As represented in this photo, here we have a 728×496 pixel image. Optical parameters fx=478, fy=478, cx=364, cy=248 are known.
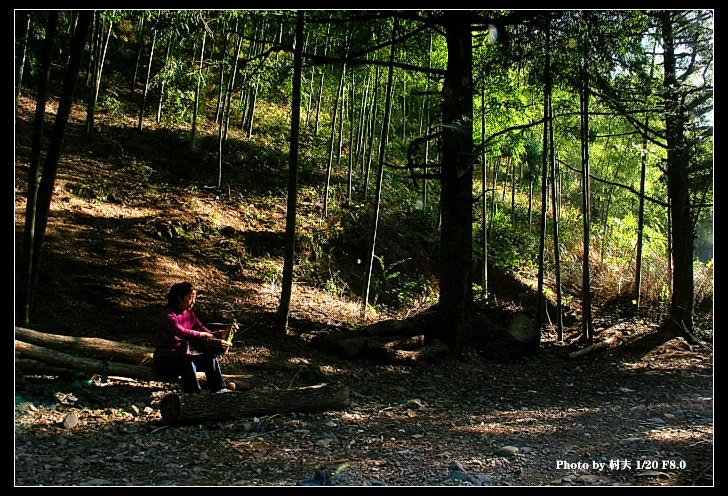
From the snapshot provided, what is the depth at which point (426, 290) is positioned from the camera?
11070 mm

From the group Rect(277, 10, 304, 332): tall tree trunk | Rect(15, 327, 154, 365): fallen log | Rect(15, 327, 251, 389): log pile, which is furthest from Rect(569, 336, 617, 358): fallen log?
Rect(15, 327, 154, 365): fallen log

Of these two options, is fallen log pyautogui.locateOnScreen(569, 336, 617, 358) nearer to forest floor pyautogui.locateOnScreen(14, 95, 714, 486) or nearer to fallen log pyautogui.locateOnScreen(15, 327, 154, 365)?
forest floor pyautogui.locateOnScreen(14, 95, 714, 486)

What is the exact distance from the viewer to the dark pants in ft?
14.0

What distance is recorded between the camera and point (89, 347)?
14.9 feet

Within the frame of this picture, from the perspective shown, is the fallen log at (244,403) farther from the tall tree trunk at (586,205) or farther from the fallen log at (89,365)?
the tall tree trunk at (586,205)

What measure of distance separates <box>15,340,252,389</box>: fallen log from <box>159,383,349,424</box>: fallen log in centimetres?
68

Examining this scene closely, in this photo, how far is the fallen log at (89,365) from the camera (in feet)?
14.0

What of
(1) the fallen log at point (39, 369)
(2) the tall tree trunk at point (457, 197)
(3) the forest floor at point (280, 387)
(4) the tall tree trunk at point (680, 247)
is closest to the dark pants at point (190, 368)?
(3) the forest floor at point (280, 387)

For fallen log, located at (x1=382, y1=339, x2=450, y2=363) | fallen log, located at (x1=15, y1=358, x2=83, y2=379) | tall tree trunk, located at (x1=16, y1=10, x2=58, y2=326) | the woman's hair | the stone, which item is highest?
tall tree trunk, located at (x1=16, y1=10, x2=58, y2=326)

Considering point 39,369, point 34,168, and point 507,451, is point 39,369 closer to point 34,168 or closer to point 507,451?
point 34,168

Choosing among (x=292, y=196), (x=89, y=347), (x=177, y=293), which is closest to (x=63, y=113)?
(x=177, y=293)

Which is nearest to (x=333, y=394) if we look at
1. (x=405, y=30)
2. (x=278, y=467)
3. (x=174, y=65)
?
(x=278, y=467)

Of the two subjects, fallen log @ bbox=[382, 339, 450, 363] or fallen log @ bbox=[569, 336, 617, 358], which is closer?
fallen log @ bbox=[382, 339, 450, 363]

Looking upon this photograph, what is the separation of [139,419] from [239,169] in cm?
880
